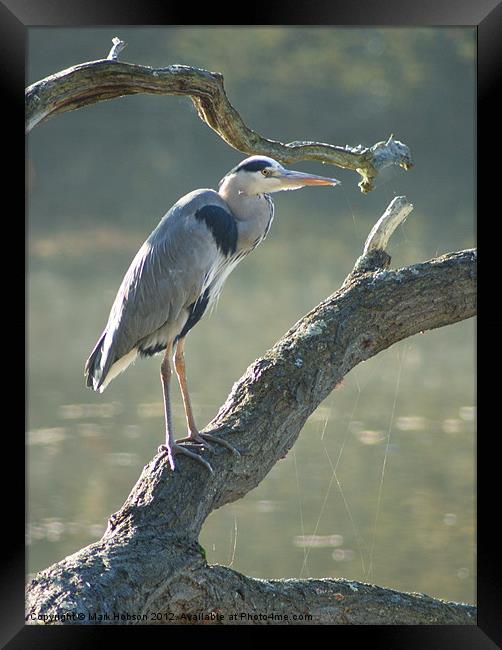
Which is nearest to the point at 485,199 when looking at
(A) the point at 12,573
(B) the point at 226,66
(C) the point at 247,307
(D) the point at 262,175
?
(D) the point at 262,175

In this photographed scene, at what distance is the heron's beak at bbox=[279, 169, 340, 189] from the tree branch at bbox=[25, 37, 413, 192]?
0.46 ft

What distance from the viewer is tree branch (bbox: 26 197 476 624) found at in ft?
6.88

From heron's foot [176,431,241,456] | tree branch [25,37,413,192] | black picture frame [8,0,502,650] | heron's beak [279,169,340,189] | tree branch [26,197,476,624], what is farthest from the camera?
heron's beak [279,169,340,189]

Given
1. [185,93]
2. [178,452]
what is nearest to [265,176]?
[185,93]

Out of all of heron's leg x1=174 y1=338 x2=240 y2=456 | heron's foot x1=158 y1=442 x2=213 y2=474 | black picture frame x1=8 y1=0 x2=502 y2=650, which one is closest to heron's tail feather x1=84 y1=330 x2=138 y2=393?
heron's leg x1=174 y1=338 x2=240 y2=456

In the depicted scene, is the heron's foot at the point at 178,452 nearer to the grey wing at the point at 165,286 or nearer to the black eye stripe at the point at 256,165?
the grey wing at the point at 165,286

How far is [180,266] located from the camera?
272cm

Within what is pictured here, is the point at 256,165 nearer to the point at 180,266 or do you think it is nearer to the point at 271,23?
the point at 180,266

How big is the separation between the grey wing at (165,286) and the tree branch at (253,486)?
29 centimetres

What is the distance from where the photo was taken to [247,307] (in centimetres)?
791

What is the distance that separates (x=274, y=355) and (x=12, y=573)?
89 cm

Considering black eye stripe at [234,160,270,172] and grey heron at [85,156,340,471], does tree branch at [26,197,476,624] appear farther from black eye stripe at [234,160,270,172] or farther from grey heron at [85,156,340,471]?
black eye stripe at [234,160,270,172]

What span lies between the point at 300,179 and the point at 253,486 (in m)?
0.86

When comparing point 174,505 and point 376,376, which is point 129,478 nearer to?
point 376,376
